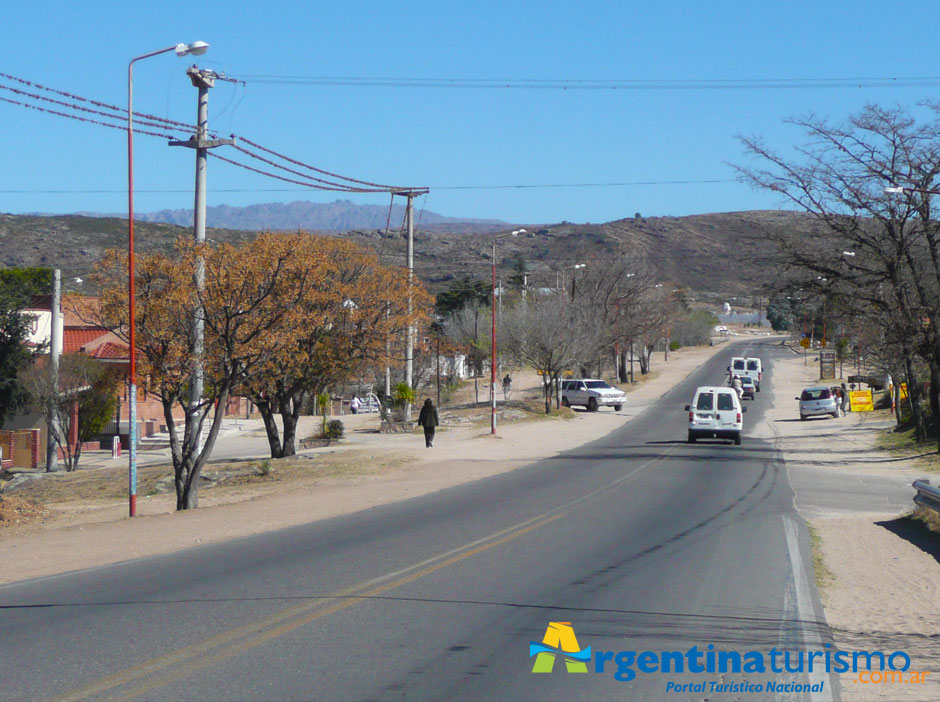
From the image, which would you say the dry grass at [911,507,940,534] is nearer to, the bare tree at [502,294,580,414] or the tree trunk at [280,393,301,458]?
the tree trunk at [280,393,301,458]

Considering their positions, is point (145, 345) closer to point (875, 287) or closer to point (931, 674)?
point (931, 674)

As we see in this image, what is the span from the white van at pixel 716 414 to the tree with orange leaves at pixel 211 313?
18.9 meters

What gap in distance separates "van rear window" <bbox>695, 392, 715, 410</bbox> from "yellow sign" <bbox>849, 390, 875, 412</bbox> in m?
22.3

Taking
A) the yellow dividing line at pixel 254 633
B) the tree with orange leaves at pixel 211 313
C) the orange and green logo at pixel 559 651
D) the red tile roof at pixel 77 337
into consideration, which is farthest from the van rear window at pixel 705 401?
the red tile roof at pixel 77 337

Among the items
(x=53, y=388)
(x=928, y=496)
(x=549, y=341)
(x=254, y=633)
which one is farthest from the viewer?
(x=549, y=341)

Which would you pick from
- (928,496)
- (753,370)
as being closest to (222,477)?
(928,496)

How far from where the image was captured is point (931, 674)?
7.41 metres

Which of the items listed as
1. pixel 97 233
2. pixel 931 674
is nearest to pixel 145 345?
pixel 931 674

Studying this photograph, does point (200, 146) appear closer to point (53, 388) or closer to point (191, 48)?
point (191, 48)

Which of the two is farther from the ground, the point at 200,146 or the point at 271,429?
the point at 200,146

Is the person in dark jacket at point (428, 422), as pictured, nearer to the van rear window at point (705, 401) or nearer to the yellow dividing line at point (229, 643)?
the van rear window at point (705, 401)

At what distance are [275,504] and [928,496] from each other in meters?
11.9

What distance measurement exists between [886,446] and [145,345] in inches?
1032

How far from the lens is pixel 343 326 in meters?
31.2
